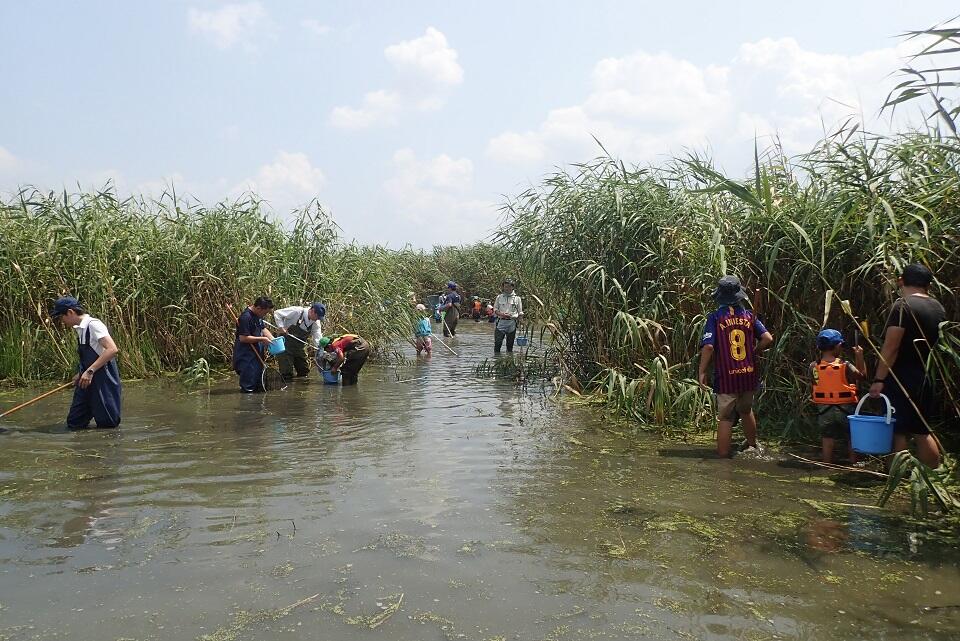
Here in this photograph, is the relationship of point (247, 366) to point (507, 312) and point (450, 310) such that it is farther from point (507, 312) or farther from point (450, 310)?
point (450, 310)

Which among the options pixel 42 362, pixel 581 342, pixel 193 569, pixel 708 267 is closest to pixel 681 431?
pixel 708 267

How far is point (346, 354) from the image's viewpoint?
35.2 ft

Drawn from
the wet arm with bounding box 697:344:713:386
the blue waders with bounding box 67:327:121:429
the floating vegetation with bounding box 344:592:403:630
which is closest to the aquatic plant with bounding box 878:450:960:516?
the wet arm with bounding box 697:344:713:386

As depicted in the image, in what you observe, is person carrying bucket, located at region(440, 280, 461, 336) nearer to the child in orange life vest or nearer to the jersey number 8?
the jersey number 8

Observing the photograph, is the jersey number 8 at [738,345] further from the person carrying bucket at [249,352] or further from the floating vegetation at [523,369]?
the person carrying bucket at [249,352]

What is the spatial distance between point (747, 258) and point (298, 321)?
6.60 m

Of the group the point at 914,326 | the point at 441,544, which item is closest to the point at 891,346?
the point at 914,326

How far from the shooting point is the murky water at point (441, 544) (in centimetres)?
330

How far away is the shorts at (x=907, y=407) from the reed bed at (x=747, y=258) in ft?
0.66

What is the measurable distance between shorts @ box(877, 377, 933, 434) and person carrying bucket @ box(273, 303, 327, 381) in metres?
7.69

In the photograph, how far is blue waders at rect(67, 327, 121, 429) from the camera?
7.27 metres

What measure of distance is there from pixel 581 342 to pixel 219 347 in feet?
18.4

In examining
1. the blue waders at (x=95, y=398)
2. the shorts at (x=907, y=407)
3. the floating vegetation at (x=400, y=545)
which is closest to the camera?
the floating vegetation at (x=400, y=545)

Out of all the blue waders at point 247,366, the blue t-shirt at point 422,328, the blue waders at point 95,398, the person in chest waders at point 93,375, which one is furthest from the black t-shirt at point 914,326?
the blue t-shirt at point 422,328
